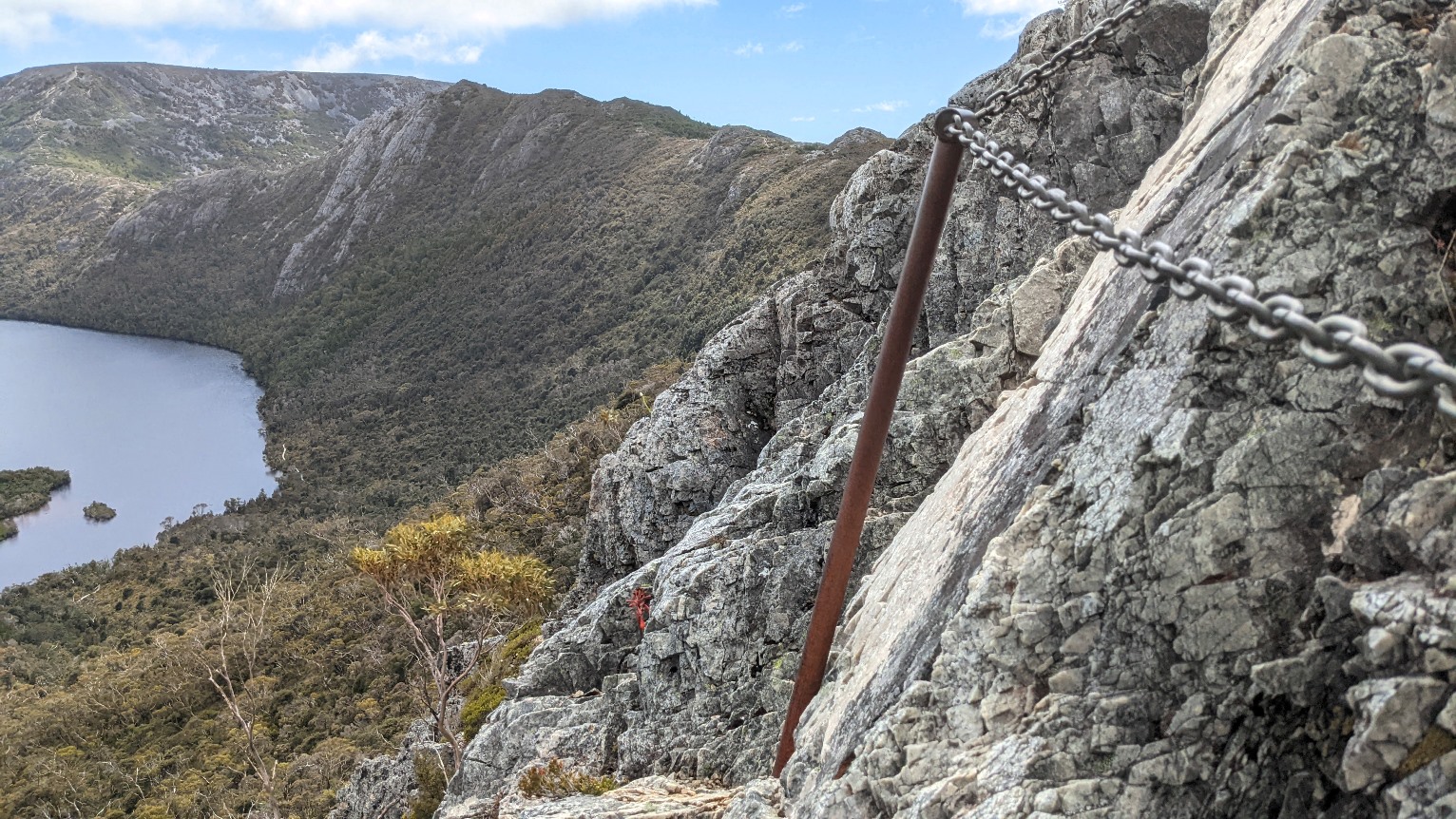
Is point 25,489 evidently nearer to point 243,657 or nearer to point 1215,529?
point 243,657

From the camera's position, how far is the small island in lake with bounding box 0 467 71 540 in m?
87.5

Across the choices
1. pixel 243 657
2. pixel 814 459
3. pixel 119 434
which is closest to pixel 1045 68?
pixel 814 459

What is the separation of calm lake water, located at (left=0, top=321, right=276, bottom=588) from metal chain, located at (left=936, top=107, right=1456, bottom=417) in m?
93.8

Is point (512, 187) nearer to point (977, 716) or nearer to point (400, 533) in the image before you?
point (400, 533)

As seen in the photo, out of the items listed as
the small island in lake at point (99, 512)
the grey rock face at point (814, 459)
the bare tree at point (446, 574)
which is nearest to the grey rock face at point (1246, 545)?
the grey rock face at point (814, 459)

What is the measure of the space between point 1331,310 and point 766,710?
7.23m

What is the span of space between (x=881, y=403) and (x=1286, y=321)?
3247mm

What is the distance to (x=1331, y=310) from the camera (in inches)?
154

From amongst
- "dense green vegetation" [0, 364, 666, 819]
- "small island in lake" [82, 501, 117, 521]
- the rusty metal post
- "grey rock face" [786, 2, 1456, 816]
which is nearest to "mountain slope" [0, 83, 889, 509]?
"small island in lake" [82, 501, 117, 521]

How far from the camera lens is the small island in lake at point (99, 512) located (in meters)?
86.6

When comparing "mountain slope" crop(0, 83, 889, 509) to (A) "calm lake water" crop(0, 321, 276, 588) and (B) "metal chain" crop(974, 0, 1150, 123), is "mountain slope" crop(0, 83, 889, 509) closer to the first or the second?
(A) "calm lake water" crop(0, 321, 276, 588)

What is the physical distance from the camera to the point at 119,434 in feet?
352

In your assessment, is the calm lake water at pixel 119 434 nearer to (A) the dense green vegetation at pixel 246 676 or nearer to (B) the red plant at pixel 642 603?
(A) the dense green vegetation at pixel 246 676

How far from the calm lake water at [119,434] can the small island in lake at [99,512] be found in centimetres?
72
